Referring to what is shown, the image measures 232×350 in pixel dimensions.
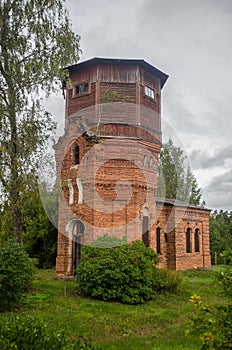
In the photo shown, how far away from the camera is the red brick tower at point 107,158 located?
702 inches

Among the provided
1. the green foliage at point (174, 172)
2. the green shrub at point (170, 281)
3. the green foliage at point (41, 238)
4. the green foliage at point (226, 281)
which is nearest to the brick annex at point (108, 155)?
the green shrub at point (170, 281)

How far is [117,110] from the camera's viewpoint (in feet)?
62.1

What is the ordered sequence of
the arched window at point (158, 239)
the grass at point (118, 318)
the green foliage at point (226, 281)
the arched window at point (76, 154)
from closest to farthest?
the green foliage at point (226, 281) < the grass at point (118, 318) < the arched window at point (76, 154) < the arched window at point (158, 239)

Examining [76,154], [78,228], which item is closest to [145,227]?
[78,228]

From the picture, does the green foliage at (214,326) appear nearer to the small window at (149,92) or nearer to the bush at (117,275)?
the bush at (117,275)

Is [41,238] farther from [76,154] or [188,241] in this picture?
[188,241]

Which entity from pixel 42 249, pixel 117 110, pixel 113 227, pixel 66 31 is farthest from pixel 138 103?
pixel 42 249

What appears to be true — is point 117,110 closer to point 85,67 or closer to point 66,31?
point 85,67

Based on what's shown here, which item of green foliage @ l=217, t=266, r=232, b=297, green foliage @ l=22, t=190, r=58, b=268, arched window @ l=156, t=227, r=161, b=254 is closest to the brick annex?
arched window @ l=156, t=227, r=161, b=254

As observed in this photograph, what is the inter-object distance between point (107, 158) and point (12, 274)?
333 inches

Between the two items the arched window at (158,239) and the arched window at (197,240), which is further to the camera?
the arched window at (197,240)

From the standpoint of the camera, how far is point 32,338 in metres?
5.20

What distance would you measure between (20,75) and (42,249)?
16250mm

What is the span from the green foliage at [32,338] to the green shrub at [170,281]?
10234mm
